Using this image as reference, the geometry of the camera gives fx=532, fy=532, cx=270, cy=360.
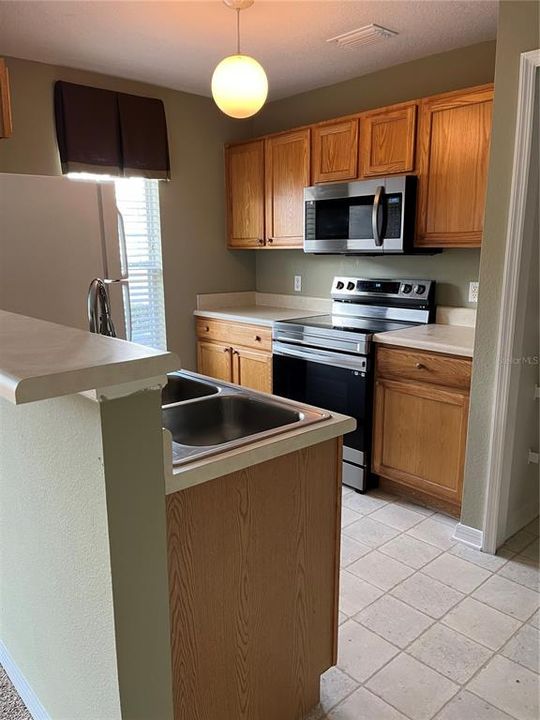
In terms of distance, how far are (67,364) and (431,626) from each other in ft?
5.78

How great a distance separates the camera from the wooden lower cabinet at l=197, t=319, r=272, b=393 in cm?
352

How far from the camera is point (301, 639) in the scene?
1490 millimetres

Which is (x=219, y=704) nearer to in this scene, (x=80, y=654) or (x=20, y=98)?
(x=80, y=654)

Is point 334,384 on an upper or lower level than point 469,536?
upper

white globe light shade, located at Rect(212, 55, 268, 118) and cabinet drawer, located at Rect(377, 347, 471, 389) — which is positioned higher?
white globe light shade, located at Rect(212, 55, 268, 118)

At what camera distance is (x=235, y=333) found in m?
3.73

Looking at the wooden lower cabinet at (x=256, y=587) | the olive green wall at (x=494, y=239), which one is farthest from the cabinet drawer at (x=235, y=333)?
the wooden lower cabinet at (x=256, y=587)

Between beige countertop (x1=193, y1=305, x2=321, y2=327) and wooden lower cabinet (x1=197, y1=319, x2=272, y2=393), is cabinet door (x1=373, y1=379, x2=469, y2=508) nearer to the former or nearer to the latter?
wooden lower cabinet (x1=197, y1=319, x2=272, y2=393)

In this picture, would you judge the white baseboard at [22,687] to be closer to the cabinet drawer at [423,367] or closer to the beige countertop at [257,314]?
the cabinet drawer at [423,367]

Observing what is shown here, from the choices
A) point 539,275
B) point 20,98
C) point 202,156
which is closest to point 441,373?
point 539,275

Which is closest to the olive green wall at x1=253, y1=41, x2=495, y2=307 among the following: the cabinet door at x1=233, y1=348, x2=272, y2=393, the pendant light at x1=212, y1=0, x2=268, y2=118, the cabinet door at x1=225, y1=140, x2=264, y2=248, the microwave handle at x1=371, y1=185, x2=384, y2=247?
the cabinet door at x1=225, y1=140, x2=264, y2=248

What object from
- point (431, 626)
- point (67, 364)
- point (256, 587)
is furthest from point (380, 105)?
point (67, 364)

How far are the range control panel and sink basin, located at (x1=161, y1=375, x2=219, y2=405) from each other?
1792 mm

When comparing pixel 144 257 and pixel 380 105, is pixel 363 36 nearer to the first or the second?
pixel 380 105
